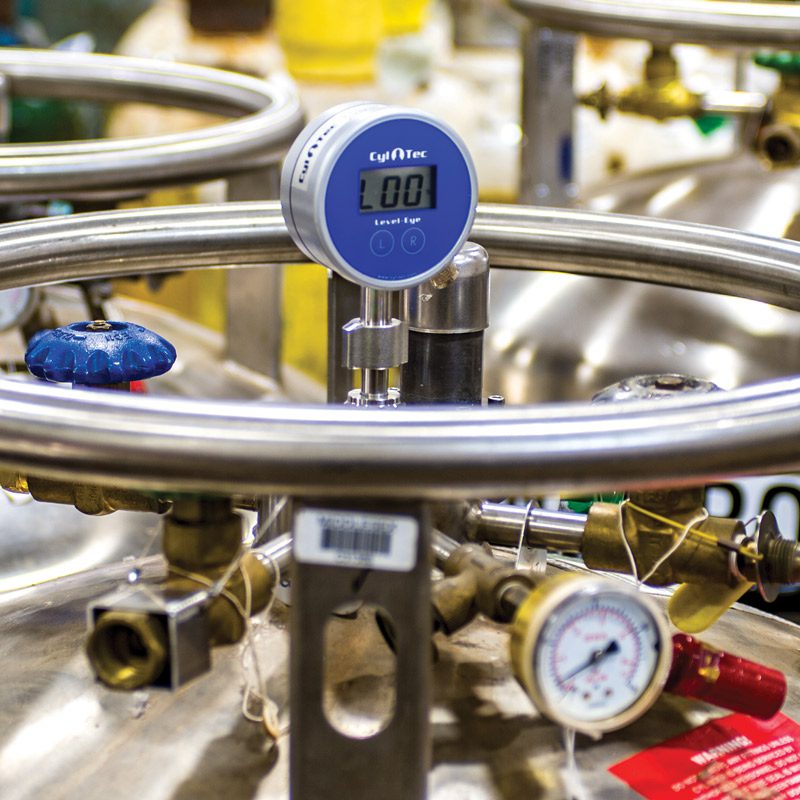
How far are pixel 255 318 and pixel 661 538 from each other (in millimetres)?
1074

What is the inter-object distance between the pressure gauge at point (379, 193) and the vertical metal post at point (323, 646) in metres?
0.17

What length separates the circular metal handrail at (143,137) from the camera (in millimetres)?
1215

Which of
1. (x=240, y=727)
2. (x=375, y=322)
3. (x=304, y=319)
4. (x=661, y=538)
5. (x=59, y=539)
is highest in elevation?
(x=375, y=322)

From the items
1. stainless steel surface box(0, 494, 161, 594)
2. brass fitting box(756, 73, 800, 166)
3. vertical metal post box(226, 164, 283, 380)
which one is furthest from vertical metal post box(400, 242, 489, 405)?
brass fitting box(756, 73, 800, 166)

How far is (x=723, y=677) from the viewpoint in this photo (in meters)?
0.79

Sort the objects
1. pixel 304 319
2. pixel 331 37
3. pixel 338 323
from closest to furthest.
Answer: pixel 338 323
pixel 304 319
pixel 331 37

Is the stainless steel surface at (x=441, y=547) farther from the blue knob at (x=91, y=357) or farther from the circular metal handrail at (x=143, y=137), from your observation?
the circular metal handrail at (x=143, y=137)

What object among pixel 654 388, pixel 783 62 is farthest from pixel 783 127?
pixel 654 388

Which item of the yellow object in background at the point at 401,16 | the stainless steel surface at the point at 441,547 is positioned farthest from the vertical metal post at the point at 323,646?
the yellow object in background at the point at 401,16

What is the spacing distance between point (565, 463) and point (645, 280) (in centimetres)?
45

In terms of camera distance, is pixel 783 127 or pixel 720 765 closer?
pixel 720 765

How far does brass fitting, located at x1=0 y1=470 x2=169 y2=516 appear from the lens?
0.77 m

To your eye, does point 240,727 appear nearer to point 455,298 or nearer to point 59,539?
point 455,298

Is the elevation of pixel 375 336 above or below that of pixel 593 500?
above
